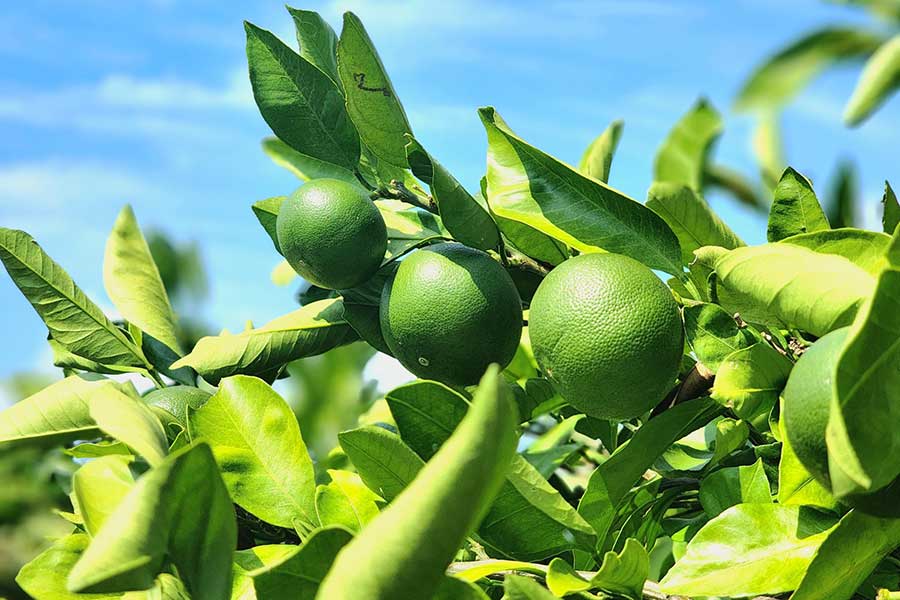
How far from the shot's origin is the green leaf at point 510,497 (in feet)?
2.46

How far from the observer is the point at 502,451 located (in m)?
0.60

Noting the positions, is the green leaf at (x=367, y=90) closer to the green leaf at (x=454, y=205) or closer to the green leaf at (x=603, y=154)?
the green leaf at (x=454, y=205)

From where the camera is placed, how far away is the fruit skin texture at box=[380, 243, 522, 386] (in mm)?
908

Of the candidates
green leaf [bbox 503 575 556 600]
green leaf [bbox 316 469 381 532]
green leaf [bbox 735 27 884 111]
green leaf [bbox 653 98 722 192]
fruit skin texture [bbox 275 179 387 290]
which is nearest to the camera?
green leaf [bbox 503 575 556 600]

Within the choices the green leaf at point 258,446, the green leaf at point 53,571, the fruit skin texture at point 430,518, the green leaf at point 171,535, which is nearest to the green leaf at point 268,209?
the green leaf at point 258,446

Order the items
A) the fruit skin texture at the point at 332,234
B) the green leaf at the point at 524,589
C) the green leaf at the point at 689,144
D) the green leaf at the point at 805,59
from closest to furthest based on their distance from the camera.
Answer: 1. the green leaf at the point at 524,589
2. the fruit skin texture at the point at 332,234
3. the green leaf at the point at 689,144
4. the green leaf at the point at 805,59

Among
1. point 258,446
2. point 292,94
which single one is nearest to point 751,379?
point 258,446

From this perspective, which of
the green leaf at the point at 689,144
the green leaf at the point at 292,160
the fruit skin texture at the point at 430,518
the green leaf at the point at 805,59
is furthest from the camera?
the green leaf at the point at 805,59

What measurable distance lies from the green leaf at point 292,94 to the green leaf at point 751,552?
58 centimetres

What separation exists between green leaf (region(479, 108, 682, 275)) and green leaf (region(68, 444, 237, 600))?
0.41m

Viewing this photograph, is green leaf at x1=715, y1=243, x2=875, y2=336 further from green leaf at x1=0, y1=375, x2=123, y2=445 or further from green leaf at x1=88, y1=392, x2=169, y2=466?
green leaf at x1=0, y1=375, x2=123, y2=445

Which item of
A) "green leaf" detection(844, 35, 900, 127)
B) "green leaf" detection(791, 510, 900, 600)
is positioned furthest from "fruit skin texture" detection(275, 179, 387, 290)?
"green leaf" detection(844, 35, 900, 127)

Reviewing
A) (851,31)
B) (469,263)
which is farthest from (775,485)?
(851,31)

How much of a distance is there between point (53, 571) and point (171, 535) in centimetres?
34
